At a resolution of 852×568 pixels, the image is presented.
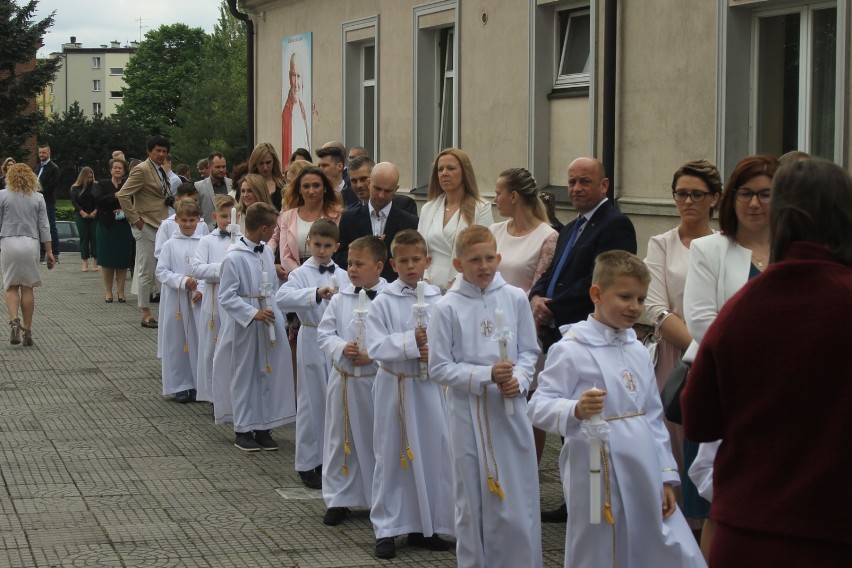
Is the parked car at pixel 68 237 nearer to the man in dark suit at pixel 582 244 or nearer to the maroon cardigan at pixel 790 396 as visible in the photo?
the man in dark suit at pixel 582 244

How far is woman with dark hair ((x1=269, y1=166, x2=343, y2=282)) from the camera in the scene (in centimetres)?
963

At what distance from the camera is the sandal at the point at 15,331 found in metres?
14.6

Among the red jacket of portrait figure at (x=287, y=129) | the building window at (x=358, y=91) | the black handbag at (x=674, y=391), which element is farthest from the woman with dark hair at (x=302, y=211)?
the red jacket of portrait figure at (x=287, y=129)

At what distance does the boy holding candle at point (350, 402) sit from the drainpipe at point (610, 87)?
203 inches

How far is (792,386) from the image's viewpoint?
3033 mm

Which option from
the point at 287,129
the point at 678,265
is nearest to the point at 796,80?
the point at 678,265

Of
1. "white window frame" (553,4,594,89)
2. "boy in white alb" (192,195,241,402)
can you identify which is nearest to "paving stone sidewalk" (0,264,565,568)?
"boy in white alb" (192,195,241,402)

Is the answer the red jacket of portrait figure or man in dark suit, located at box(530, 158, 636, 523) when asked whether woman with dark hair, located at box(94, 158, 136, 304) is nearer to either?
the red jacket of portrait figure

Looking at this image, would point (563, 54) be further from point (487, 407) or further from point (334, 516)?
point (487, 407)

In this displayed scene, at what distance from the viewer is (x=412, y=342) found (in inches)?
264

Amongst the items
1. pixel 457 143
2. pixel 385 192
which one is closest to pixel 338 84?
pixel 457 143

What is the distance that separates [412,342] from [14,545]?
2.25 meters

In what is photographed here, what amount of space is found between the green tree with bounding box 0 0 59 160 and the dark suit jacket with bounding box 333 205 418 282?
172 ft

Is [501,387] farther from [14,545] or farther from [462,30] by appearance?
[462,30]
